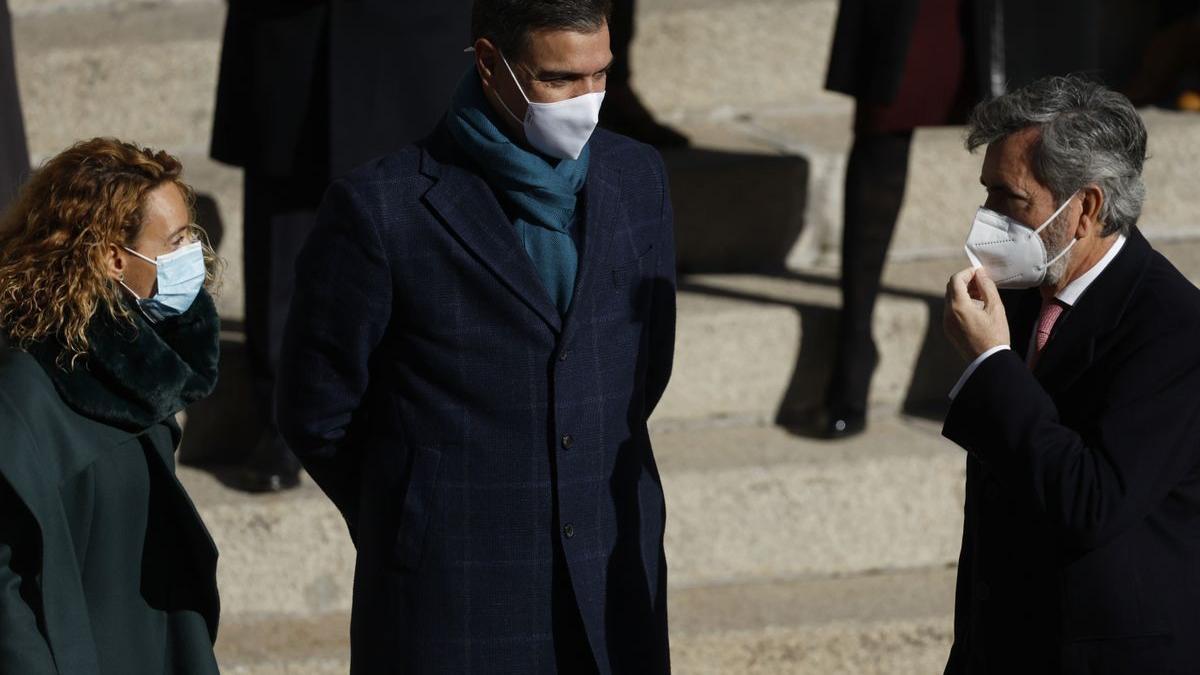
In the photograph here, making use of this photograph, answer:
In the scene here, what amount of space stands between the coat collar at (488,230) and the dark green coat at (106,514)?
1.46 ft

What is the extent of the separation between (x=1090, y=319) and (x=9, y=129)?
2.47 meters

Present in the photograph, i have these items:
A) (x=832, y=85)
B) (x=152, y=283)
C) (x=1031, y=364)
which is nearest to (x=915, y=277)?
(x=832, y=85)

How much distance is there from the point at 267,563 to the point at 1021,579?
84.8 inches

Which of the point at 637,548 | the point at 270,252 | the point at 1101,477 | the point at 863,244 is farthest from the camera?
the point at 863,244

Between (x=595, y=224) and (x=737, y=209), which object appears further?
(x=737, y=209)

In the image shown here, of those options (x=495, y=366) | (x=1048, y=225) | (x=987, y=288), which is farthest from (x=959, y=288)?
(x=495, y=366)

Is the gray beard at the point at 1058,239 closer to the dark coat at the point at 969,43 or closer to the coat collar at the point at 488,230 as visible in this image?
the coat collar at the point at 488,230

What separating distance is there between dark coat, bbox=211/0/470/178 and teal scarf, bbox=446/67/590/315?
134 cm

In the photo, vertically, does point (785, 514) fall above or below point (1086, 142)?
below

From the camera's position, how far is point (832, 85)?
4320 mm

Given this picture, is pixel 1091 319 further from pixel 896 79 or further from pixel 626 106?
pixel 626 106

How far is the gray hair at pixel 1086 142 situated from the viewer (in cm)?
236

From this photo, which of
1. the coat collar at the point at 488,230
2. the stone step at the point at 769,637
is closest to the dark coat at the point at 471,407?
the coat collar at the point at 488,230

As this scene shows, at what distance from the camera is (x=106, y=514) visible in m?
2.53
